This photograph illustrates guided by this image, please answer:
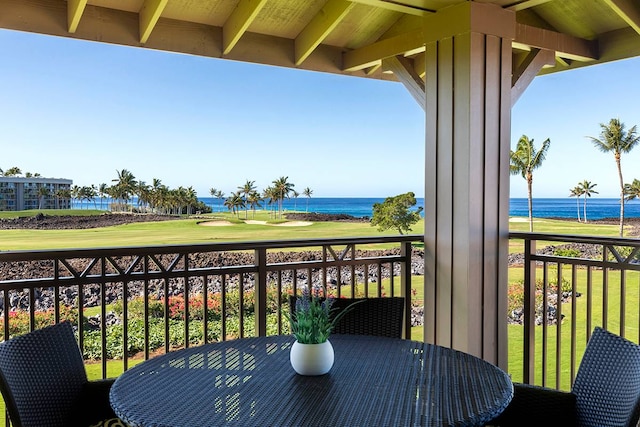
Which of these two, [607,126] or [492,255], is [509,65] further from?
[607,126]

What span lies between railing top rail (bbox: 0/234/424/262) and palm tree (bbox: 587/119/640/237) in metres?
15.0

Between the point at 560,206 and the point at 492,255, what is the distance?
52.0 feet

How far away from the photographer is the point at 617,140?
55.9ft

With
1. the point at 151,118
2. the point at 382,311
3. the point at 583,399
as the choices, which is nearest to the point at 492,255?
the point at 382,311

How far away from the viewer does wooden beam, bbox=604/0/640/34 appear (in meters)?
3.13

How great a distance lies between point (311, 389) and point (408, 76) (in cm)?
287

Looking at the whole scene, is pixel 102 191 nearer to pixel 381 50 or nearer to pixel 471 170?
pixel 381 50

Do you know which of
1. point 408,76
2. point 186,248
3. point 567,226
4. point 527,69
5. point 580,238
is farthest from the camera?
point 567,226

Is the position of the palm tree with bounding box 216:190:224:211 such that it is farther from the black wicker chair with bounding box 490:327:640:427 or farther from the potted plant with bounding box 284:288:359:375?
the black wicker chair with bounding box 490:327:640:427

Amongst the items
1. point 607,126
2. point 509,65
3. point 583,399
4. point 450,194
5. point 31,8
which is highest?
point 607,126

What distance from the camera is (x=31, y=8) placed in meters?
3.12

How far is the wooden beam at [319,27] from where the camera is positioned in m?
3.44

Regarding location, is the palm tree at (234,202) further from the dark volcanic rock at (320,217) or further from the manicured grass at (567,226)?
the manicured grass at (567,226)

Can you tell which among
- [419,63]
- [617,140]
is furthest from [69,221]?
[617,140]
